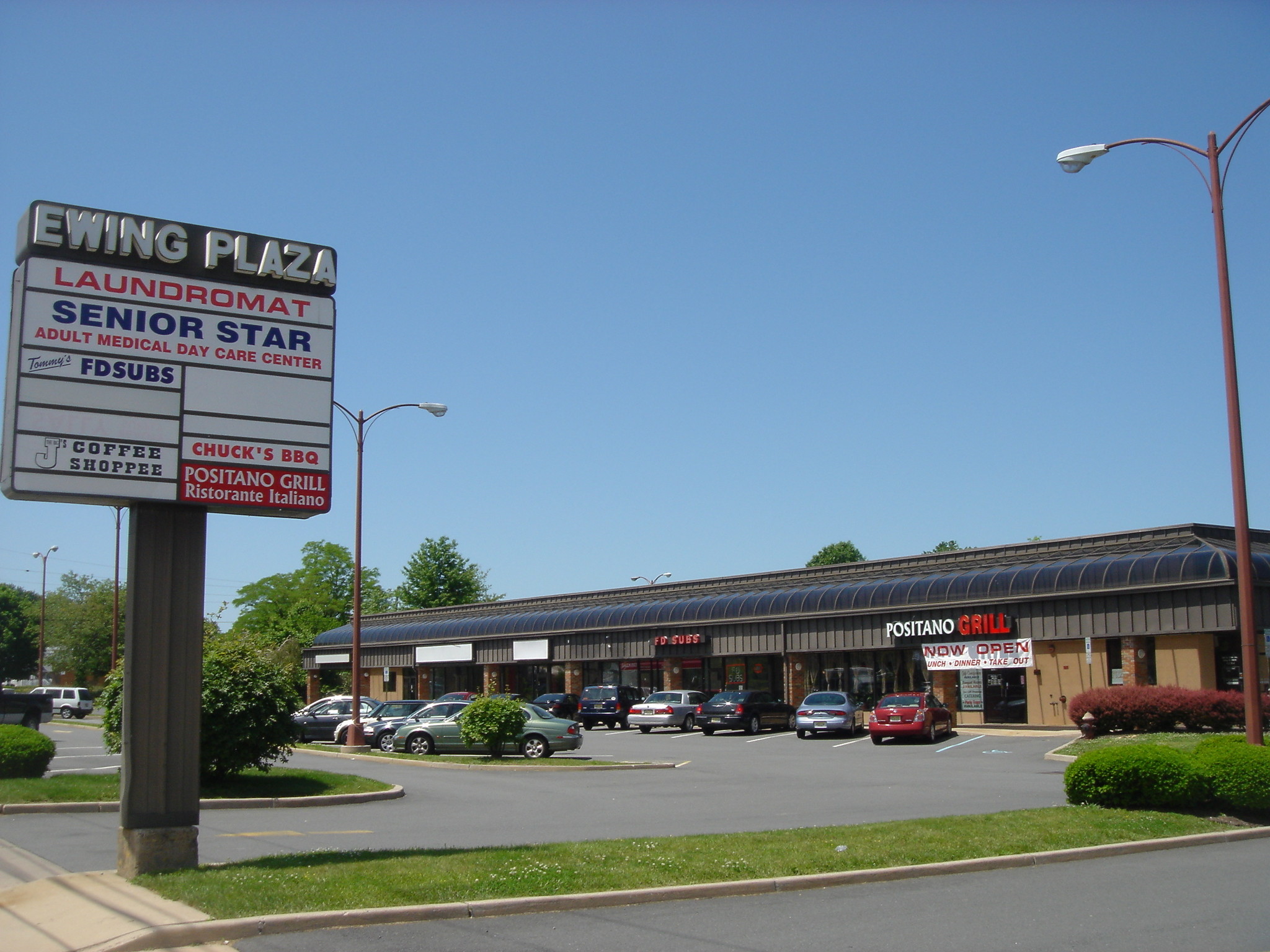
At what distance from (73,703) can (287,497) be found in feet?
207

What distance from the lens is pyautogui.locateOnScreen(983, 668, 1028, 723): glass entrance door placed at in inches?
1475

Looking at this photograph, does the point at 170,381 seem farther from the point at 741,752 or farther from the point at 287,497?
the point at 741,752

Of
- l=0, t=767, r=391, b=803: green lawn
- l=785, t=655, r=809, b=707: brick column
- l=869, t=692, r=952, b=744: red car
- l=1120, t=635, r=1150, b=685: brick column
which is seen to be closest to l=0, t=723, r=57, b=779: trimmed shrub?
l=0, t=767, r=391, b=803: green lawn

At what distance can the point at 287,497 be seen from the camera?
1212 centimetres

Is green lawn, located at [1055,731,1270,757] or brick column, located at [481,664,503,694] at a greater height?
brick column, located at [481,664,503,694]

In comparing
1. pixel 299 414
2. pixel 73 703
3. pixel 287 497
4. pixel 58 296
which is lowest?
pixel 73 703

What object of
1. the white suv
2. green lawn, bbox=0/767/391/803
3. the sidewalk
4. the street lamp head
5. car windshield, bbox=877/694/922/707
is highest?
the street lamp head

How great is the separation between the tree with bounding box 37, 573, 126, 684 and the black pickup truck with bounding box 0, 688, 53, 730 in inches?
1903

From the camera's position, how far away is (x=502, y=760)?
28156mm

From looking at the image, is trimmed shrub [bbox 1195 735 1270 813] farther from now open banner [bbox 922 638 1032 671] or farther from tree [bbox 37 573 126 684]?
tree [bbox 37 573 126 684]

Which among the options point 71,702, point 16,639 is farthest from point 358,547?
point 16,639

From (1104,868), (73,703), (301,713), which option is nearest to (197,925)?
(1104,868)

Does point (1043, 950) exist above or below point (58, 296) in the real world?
below

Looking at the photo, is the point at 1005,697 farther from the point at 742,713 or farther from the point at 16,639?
the point at 16,639
